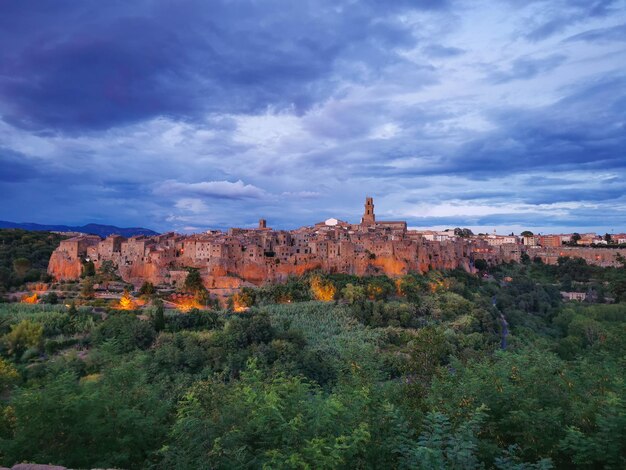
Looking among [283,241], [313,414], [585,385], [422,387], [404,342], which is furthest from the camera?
[283,241]

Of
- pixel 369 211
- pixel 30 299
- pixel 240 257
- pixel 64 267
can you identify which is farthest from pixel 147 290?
pixel 369 211

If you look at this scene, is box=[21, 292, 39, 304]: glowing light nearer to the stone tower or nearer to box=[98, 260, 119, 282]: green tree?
box=[98, 260, 119, 282]: green tree

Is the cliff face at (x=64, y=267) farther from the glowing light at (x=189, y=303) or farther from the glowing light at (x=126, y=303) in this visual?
the glowing light at (x=189, y=303)

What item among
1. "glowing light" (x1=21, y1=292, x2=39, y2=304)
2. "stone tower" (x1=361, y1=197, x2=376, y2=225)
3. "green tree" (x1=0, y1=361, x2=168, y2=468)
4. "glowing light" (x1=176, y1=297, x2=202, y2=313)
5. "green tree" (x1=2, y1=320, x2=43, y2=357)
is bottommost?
"green tree" (x1=2, y1=320, x2=43, y2=357)

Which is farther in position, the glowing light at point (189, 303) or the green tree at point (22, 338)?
the glowing light at point (189, 303)

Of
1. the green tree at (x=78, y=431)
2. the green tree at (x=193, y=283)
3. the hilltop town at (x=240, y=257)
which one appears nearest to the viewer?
the green tree at (x=78, y=431)

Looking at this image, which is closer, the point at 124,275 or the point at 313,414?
the point at 313,414

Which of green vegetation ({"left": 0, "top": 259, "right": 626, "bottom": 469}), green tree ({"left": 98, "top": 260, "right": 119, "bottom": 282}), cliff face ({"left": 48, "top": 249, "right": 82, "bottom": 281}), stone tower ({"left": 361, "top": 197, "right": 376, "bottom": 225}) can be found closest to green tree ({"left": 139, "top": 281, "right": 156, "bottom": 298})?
green tree ({"left": 98, "top": 260, "right": 119, "bottom": 282})

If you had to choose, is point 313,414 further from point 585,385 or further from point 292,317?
point 292,317

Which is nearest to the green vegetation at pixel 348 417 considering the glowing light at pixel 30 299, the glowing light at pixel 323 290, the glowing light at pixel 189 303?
the glowing light at pixel 189 303

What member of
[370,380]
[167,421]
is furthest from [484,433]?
[167,421]

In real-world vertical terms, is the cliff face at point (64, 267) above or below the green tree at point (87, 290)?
above

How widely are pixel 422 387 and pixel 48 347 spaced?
80.3ft

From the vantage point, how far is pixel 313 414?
5.42 m
